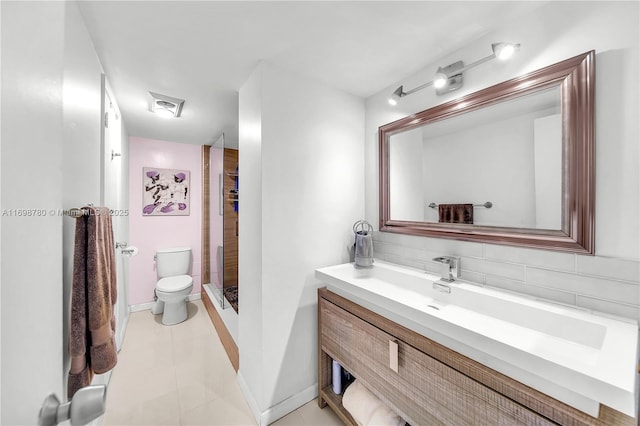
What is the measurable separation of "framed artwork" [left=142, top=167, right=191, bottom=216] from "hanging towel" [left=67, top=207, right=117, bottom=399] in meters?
2.46

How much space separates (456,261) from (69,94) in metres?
1.98

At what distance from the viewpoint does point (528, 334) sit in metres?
1.02

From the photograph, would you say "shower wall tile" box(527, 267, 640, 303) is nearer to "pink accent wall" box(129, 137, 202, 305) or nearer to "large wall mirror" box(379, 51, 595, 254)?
"large wall mirror" box(379, 51, 595, 254)

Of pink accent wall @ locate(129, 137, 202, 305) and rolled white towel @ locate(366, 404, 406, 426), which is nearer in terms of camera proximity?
rolled white towel @ locate(366, 404, 406, 426)

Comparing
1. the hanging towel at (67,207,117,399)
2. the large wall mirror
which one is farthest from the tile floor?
the large wall mirror

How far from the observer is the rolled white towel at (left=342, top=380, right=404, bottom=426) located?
1.31 m

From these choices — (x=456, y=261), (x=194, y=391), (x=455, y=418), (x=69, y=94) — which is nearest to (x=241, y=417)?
(x=194, y=391)

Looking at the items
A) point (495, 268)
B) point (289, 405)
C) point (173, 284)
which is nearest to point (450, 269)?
point (495, 268)

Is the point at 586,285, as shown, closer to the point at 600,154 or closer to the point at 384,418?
the point at 600,154

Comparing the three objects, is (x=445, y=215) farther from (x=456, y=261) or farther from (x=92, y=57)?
(x=92, y=57)

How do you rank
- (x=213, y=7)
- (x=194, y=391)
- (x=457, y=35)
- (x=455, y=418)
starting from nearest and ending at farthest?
(x=455, y=418) < (x=213, y=7) < (x=457, y=35) < (x=194, y=391)

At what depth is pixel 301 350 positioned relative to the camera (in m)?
1.74

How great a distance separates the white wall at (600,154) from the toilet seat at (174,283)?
114 inches

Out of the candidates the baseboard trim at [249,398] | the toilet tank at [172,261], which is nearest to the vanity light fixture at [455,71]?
the baseboard trim at [249,398]
